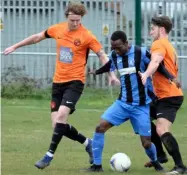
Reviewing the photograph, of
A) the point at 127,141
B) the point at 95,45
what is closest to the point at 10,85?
the point at 127,141

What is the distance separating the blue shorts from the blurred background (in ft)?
36.2

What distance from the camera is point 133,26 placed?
21.4 meters

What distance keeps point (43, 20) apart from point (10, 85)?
2.28 meters

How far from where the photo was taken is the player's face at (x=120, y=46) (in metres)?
9.84

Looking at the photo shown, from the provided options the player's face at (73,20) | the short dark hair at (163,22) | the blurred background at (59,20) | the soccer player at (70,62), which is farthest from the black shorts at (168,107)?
the blurred background at (59,20)

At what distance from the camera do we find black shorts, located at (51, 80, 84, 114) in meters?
10.6

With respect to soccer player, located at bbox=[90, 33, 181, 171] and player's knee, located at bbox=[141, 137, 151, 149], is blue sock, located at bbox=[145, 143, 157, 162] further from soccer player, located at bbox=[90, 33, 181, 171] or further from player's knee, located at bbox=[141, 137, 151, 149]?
soccer player, located at bbox=[90, 33, 181, 171]

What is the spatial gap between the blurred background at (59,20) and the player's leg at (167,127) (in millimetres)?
11139

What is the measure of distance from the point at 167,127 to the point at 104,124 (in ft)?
2.41

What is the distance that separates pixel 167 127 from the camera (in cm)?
996

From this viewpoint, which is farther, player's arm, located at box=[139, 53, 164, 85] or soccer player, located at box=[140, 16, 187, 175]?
soccer player, located at box=[140, 16, 187, 175]

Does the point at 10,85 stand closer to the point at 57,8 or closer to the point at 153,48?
the point at 57,8

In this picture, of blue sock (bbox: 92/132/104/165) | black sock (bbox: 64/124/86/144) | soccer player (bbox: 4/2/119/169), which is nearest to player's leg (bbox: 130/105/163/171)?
blue sock (bbox: 92/132/104/165)

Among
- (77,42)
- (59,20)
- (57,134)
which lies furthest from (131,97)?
(59,20)
